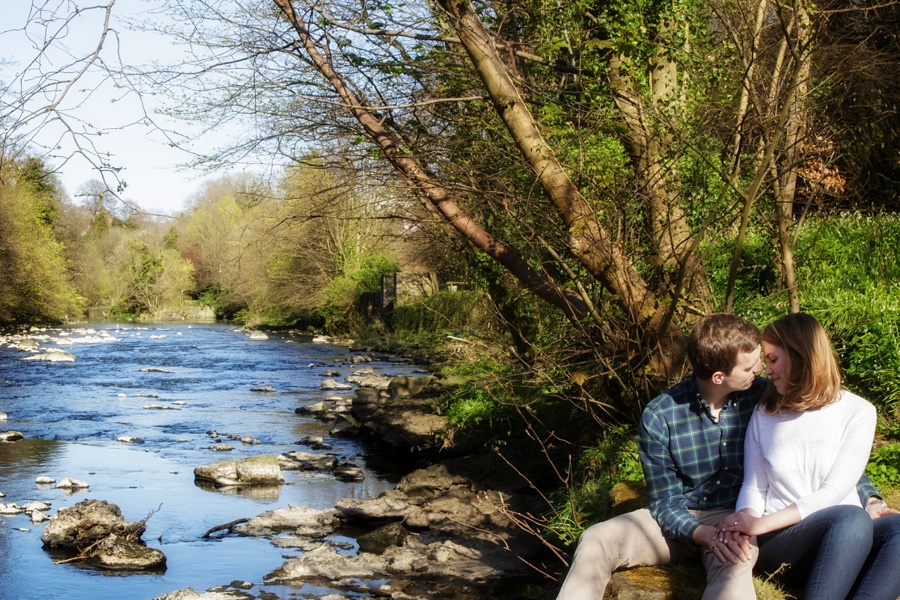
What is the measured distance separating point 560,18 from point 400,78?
1.70 metres

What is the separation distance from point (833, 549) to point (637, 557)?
Answer: 829 millimetres

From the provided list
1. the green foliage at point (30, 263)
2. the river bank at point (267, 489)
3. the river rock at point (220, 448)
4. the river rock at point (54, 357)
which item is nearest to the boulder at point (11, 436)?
the river bank at point (267, 489)

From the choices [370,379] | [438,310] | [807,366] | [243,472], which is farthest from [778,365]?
[438,310]

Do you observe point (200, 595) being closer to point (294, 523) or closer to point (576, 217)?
point (294, 523)

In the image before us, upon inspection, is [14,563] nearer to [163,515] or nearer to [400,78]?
[163,515]

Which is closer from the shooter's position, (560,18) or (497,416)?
(560,18)

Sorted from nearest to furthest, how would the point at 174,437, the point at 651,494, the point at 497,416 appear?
the point at 651,494 → the point at 497,416 → the point at 174,437

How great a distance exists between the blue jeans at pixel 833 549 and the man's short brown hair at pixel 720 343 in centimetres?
69

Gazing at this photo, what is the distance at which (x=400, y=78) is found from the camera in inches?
351

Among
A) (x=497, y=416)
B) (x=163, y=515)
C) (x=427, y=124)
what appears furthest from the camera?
(x=497, y=416)

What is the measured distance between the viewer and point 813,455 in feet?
11.9

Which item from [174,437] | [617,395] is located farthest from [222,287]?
[617,395]

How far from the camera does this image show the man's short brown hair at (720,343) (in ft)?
12.3

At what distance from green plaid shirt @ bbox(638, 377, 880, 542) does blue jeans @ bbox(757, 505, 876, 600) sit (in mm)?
466
